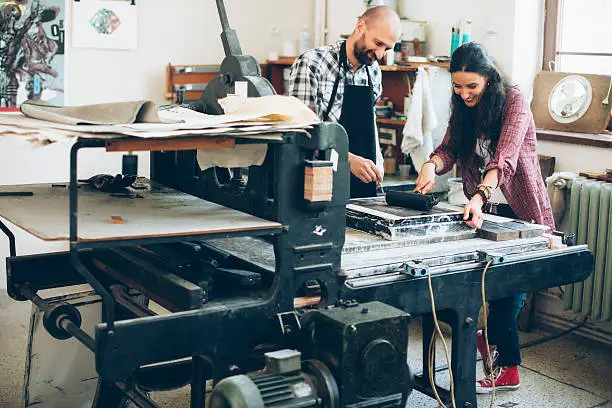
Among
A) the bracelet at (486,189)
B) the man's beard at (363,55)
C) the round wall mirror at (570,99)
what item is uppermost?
the man's beard at (363,55)

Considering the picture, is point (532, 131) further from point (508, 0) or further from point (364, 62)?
point (508, 0)

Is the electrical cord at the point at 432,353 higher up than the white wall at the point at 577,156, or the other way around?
the white wall at the point at 577,156

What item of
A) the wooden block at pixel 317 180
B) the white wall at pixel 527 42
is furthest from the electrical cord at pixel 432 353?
the white wall at pixel 527 42

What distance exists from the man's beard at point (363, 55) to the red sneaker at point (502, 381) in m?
1.34

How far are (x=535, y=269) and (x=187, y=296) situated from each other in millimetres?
1061

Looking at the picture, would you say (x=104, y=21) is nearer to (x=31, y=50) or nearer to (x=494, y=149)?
(x=31, y=50)

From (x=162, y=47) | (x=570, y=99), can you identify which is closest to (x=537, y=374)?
(x=570, y=99)

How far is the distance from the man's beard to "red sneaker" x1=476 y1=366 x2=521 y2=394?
134 cm

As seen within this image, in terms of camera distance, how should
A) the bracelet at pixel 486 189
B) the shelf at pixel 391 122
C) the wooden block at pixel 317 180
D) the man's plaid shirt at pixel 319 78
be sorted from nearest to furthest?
the wooden block at pixel 317 180 → the bracelet at pixel 486 189 → the man's plaid shirt at pixel 319 78 → the shelf at pixel 391 122

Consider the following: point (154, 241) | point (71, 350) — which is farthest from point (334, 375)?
point (71, 350)

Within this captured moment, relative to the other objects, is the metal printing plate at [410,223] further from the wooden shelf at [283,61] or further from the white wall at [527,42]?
the wooden shelf at [283,61]

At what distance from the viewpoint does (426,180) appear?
2.85 meters

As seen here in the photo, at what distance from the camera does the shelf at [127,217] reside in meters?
1.69

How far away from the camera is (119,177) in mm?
2369
